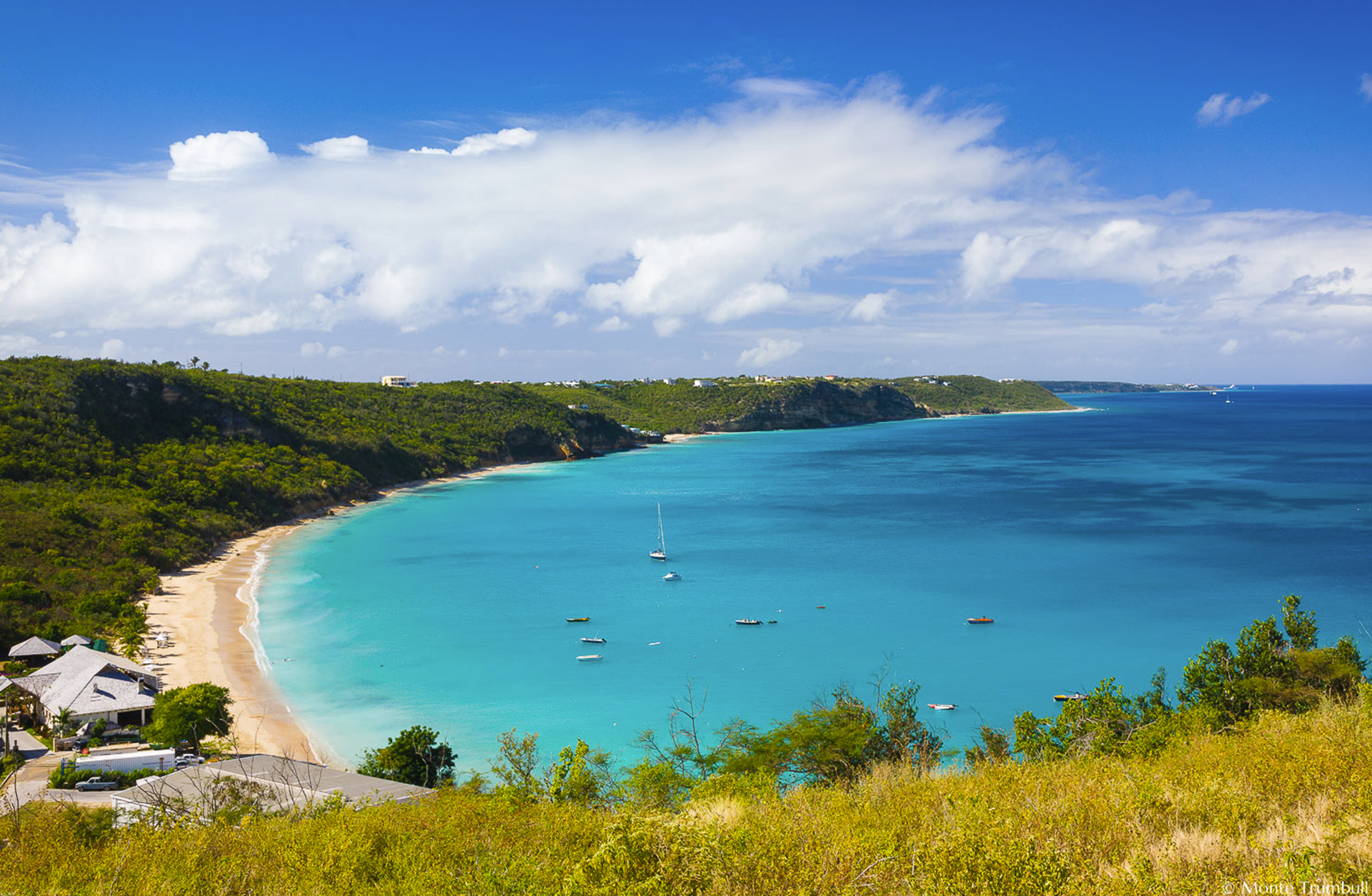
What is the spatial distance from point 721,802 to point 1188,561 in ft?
147

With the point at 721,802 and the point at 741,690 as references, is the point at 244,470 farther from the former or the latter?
the point at 721,802

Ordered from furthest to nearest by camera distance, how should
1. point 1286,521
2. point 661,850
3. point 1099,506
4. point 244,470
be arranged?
point 1099,506, point 244,470, point 1286,521, point 661,850

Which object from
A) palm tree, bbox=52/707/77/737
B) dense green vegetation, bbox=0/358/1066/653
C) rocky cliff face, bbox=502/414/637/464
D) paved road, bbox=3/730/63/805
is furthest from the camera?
rocky cliff face, bbox=502/414/637/464

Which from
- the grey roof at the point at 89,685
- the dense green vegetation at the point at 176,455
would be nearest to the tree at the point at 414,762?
the grey roof at the point at 89,685

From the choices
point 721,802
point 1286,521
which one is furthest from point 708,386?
point 721,802

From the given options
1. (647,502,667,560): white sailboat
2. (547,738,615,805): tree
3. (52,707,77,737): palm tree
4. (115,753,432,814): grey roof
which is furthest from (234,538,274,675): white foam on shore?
(647,502,667,560): white sailboat

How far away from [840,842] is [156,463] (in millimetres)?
61165

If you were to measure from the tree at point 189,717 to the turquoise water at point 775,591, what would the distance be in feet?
10.4

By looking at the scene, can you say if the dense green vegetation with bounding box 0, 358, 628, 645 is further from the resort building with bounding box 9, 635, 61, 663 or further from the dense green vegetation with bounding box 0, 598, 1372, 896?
the dense green vegetation with bounding box 0, 598, 1372, 896

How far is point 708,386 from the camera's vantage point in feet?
558

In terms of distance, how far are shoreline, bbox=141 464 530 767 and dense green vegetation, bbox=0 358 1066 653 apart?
122 cm

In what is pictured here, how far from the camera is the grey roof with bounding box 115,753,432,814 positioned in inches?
492

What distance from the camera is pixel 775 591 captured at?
4069 centimetres

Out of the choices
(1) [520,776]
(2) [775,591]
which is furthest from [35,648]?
(2) [775,591]
